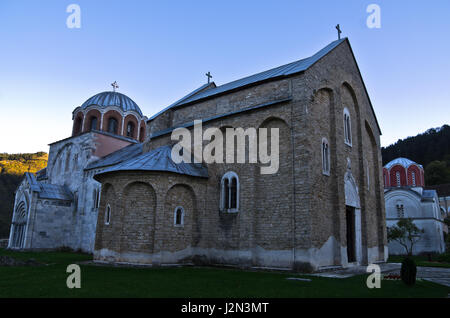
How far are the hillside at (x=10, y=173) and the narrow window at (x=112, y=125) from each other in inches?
1101

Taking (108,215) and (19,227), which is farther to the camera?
(19,227)

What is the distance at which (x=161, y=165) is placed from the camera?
14.8 meters

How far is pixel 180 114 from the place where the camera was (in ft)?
63.3

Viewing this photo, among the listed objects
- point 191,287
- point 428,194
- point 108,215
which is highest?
point 428,194

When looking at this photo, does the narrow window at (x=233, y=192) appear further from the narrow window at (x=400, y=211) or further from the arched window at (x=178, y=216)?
the narrow window at (x=400, y=211)

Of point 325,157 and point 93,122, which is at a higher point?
point 93,122

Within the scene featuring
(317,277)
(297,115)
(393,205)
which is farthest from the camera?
(393,205)

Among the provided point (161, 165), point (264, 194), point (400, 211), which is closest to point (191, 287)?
point (264, 194)

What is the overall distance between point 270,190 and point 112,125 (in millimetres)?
19575

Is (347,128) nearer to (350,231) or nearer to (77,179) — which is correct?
(350,231)

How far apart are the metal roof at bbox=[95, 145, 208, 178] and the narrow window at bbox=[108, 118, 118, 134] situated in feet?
46.1

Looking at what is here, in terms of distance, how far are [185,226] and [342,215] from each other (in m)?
7.00
